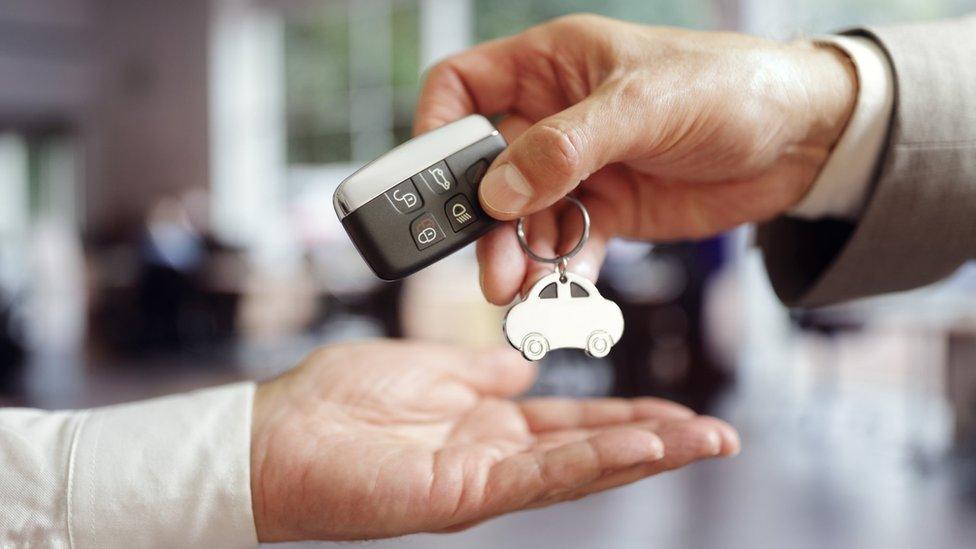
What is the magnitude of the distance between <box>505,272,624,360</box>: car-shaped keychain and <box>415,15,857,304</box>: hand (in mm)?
57

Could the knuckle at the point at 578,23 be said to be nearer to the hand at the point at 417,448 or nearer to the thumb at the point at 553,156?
the thumb at the point at 553,156

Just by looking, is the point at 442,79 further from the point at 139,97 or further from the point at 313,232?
the point at 139,97

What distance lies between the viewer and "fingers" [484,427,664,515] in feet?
3.22

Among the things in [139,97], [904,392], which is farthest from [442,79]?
[139,97]

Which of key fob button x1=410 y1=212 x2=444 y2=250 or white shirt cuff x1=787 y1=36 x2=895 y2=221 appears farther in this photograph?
white shirt cuff x1=787 y1=36 x2=895 y2=221

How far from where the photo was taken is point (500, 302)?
3.40ft

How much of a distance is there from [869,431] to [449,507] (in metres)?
4.48

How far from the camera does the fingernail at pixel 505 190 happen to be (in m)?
0.94

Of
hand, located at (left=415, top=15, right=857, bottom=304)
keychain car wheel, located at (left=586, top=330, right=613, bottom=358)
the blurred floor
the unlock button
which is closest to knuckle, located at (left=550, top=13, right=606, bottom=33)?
hand, located at (left=415, top=15, right=857, bottom=304)

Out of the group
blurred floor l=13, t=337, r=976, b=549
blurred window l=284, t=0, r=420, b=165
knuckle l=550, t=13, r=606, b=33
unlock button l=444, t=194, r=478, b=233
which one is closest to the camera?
unlock button l=444, t=194, r=478, b=233

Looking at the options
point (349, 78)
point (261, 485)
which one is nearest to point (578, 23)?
point (261, 485)

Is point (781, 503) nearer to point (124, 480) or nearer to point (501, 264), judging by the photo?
point (501, 264)

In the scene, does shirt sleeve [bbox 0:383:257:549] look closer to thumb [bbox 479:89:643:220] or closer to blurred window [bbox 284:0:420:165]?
thumb [bbox 479:89:643:220]

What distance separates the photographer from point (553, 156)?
90 centimetres
